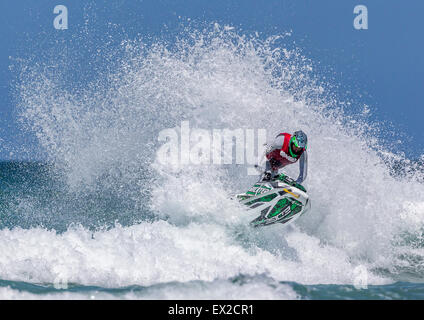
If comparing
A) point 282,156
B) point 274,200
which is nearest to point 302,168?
point 282,156

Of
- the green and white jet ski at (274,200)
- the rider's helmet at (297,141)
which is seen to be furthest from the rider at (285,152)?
the green and white jet ski at (274,200)

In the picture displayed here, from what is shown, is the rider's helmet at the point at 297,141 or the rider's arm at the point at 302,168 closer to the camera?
the rider's helmet at the point at 297,141

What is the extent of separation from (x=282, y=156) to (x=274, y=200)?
0.78 meters

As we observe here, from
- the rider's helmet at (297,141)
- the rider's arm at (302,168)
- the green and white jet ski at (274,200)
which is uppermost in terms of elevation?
the rider's helmet at (297,141)

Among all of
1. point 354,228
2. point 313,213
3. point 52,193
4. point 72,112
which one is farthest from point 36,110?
point 354,228

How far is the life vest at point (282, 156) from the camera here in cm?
689

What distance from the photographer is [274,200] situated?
6.64 m

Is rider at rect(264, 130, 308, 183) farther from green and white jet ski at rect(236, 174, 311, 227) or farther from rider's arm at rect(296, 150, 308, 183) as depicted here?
green and white jet ski at rect(236, 174, 311, 227)

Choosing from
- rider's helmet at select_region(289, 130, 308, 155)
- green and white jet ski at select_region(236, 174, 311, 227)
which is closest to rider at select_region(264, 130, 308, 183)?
rider's helmet at select_region(289, 130, 308, 155)

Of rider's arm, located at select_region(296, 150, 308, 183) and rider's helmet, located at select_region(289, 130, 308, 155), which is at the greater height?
rider's helmet, located at select_region(289, 130, 308, 155)

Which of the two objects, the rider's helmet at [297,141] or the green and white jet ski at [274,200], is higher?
the rider's helmet at [297,141]

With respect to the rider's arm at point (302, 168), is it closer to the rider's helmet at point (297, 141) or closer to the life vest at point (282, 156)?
the life vest at point (282, 156)

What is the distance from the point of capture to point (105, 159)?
35.5ft

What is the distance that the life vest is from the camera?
6.89 metres
